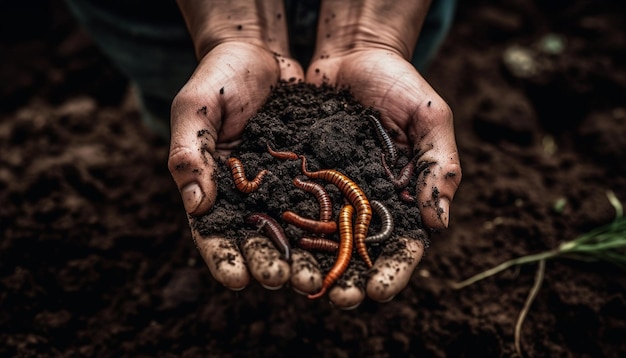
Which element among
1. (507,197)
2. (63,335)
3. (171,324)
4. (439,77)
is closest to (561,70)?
(439,77)

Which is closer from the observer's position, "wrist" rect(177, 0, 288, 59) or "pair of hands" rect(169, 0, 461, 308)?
"pair of hands" rect(169, 0, 461, 308)

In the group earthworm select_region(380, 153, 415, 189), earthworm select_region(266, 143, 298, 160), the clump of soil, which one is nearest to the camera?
the clump of soil

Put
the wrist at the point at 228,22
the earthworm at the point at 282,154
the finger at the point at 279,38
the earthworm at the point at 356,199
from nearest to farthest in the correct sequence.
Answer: the earthworm at the point at 356,199
the earthworm at the point at 282,154
the wrist at the point at 228,22
the finger at the point at 279,38

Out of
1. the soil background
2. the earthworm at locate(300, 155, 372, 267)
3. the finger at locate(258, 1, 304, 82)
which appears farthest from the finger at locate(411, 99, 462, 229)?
the soil background

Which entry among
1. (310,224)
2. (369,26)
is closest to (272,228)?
(310,224)

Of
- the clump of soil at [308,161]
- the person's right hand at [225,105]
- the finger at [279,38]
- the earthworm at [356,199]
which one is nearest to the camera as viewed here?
the person's right hand at [225,105]

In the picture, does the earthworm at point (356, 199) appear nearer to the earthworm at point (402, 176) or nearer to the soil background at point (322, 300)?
the earthworm at point (402, 176)

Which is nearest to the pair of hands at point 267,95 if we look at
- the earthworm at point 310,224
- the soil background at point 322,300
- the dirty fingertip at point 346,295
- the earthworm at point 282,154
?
the dirty fingertip at point 346,295

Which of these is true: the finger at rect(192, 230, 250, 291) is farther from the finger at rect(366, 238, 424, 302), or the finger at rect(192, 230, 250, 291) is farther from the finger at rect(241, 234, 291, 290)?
the finger at rect(366, 238, 424, 302)
